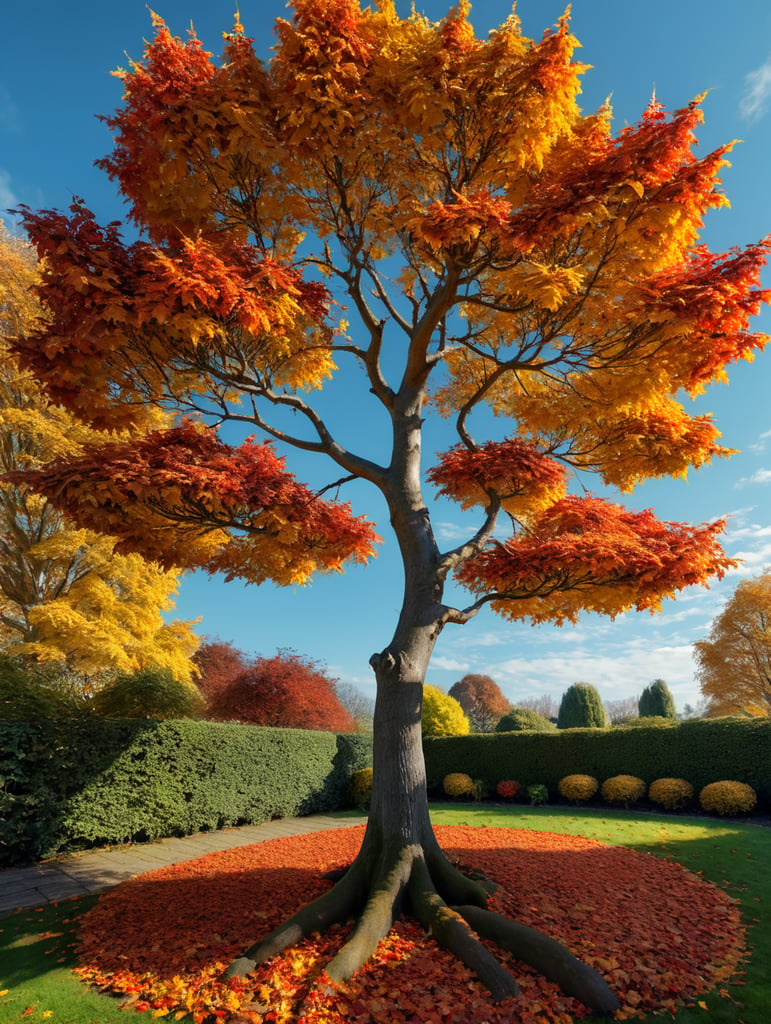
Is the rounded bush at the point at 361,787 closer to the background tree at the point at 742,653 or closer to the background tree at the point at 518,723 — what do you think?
the background tree at the point at 518,723

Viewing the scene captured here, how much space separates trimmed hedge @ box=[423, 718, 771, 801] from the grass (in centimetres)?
187

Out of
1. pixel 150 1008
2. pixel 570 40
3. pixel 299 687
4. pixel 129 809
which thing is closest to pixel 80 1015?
pixel 150 1008

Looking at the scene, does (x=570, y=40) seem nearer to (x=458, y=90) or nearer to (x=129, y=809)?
(x=458, y=90)

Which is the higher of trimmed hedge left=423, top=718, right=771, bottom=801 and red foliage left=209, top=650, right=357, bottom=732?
red foliage left=209, top=650, right=357, bottom=732

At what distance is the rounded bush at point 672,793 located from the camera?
39.8 feet

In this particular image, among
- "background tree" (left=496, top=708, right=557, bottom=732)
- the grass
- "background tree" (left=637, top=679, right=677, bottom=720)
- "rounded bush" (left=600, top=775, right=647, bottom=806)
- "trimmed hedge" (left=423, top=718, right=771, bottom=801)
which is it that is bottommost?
the grass

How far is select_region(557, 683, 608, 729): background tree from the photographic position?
73.8 ft

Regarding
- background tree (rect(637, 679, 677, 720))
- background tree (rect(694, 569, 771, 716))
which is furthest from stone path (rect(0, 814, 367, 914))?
background tree (rect(637, 679, 677, 720))

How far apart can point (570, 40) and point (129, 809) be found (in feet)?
37.1

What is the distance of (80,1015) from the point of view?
366 centimetres

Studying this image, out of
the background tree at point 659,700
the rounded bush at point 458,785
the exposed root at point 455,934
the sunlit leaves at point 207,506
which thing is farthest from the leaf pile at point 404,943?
the background tree at point 659,700

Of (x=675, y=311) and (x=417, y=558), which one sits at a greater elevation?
(x=675, y=311)

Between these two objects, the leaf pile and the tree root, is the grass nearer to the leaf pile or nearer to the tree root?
the leaf pile

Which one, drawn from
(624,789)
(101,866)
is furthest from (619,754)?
(101,866)
